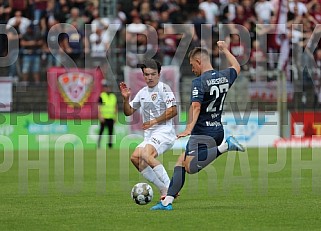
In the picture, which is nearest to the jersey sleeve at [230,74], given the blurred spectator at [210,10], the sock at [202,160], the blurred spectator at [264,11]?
the sock at [202,160]

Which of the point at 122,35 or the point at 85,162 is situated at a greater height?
the point at 122,35

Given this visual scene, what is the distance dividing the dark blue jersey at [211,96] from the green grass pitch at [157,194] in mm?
1170

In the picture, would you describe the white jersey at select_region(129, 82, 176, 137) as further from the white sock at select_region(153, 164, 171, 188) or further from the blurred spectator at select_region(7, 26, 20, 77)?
the blurred spectator at select_region(7, 26, 20, 77)

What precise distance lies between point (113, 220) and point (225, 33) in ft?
54.6

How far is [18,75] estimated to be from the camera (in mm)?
27344

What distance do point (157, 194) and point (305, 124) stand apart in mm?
Answer: 14220

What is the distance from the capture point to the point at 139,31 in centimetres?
2762

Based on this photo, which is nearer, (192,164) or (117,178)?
(192,164)

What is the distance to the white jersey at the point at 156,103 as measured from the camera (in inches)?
542

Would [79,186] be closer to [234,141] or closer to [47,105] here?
[234,141]

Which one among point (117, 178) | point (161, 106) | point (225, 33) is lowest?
point (117, 178)

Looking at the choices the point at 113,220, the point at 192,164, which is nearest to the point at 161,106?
the point at 192,164

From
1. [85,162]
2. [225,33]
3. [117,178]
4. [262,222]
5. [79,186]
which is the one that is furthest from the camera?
[225,33]

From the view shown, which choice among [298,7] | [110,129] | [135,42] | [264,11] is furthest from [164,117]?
[298,7]
